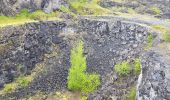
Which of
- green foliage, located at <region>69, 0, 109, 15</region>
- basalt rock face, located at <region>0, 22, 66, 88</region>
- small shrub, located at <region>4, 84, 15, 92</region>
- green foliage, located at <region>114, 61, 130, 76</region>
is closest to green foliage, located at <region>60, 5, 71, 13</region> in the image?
green foliage, located at <region>69, 0, 109, 15</region>

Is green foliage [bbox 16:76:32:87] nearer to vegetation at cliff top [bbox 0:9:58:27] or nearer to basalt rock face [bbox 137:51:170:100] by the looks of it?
vegetation at cliff top [bbox 0:9:58:27]

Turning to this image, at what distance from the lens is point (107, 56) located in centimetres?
5869

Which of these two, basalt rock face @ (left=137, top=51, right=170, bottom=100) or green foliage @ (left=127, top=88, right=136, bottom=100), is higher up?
basalt rock face @ (left=137, top=51, right=170, bottom=100)

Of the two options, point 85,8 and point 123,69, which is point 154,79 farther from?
point 85,8

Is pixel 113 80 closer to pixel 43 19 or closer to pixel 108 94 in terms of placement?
pixel 108 94

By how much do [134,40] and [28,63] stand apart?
14857 millimetres

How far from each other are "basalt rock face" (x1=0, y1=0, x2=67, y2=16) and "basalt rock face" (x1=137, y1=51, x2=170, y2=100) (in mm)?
29509

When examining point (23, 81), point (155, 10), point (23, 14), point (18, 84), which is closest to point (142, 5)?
point (155, 10)

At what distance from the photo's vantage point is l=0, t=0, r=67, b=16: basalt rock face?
6284 centimetres

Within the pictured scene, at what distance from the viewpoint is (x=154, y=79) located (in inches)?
1428

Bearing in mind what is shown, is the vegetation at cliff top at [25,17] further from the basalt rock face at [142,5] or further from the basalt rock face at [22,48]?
the basalt rock face at [142,5]

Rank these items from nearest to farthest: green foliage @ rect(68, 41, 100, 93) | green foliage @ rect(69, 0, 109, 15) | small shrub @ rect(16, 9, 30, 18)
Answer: green foliage @ rect(68, 41, 100, 93) < small shrub @ rect(16, 9, 30, 18) < green foliage @ rect(69, 0, 109, 15)

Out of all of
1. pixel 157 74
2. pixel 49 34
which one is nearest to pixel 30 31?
pixel 49 34

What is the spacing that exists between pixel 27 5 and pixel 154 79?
3543cm
